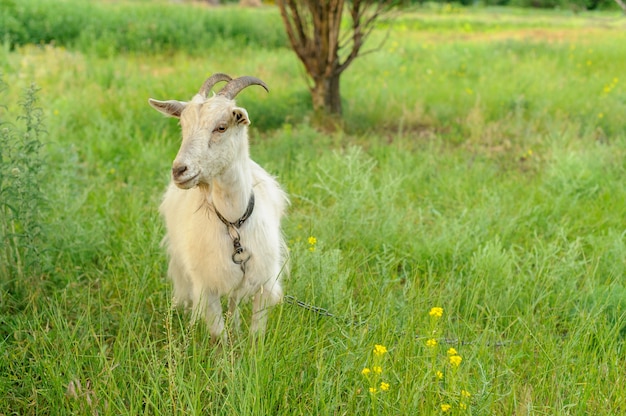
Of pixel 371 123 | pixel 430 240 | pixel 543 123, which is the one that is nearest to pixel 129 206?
pixel 430 240

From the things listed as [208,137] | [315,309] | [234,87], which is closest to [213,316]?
[315,309]

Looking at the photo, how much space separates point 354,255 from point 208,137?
5.87 feet

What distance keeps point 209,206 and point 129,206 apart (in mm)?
1930

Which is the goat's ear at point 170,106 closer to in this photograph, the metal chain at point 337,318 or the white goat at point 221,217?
the white goat at point 221,217

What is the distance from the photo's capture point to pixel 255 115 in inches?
280

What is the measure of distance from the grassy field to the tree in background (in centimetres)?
41

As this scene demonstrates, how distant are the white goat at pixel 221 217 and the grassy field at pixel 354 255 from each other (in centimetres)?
19

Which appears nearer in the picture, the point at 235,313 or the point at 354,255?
the point at 235,313

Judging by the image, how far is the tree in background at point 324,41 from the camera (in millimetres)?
6848

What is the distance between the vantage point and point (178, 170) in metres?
2.43

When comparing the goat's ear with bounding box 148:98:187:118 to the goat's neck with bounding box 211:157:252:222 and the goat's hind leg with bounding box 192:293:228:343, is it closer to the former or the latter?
the goat's neck with bounding box 211:157:252:222

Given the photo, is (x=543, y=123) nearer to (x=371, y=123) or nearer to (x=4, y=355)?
(x=371, y=123)

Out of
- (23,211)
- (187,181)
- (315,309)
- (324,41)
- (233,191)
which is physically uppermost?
(324,41)

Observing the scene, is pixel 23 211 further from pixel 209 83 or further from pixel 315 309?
pixel 315 309
